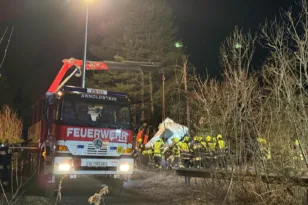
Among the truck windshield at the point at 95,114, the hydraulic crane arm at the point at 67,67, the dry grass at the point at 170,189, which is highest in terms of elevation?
the hydraulic crane arm at the point at 67,67

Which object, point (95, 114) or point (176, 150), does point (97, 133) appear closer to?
point (95, 114)

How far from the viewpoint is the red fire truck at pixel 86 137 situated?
923 cm

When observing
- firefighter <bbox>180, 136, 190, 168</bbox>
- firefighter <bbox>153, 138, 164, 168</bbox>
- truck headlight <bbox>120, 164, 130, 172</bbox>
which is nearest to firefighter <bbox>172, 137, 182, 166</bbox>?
firefighter <bbox>180, 136, 190, 168</bbox>

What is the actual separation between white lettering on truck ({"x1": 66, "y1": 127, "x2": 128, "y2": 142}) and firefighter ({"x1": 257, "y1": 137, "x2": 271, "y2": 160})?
167 inches

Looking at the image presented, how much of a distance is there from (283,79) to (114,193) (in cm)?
608

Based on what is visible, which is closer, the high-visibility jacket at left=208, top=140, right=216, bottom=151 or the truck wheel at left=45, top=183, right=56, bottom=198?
the high-visibility jacket at left=208, top=140, right=216, bottom=151

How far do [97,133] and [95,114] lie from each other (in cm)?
57

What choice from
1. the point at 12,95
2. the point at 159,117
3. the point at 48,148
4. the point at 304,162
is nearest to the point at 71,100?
the point at 48,148

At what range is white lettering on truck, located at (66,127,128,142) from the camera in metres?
9.34

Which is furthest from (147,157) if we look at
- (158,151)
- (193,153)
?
(193,153)

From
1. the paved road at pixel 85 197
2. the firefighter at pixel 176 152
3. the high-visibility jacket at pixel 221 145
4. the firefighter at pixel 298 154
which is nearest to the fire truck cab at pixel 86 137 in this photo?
the paved road at pixel 85 197

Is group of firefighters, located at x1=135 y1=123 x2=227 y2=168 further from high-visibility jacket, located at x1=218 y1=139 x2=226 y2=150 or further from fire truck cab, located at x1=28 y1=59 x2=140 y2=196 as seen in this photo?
fire truck cab, located at x1=28 y1=59 x2=140 y2=196

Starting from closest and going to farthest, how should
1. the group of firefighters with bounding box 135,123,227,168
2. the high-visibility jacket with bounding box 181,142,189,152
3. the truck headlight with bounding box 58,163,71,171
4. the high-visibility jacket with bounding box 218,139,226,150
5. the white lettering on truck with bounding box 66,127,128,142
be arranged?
the high-visibility jacket with bounding box 218,139,226,150
the group of firefighters with bounding box 135,123,227,168
the truck headlight with bounding box 58,163,71,171
the white lettering on truck with bounding box 66,127,128,142
the high-visibility jacket with bounding box 181,142,189,152

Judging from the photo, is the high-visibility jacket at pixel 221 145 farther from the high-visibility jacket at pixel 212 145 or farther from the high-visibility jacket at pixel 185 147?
the high-visibility jacket at pixel 185 147
